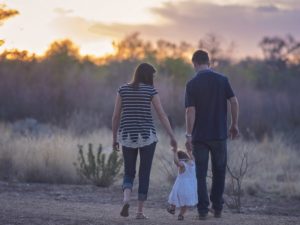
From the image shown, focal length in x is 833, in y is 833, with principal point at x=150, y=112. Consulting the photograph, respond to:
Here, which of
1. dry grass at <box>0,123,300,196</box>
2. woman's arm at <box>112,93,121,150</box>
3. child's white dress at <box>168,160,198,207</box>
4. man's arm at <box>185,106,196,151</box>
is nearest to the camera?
woman's arm at <box>112,93,121,150</box>

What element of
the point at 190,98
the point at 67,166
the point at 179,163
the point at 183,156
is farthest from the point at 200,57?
the point at 67,166

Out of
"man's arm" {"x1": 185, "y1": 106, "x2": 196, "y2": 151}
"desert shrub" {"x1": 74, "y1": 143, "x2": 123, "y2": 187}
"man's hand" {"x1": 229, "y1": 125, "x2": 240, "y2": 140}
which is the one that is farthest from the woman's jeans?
"desert shrub" {"x1": 74, "y1": 143, "x2": 123, "y2": 187}

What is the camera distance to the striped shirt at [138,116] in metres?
10.7

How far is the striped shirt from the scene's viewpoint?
10.7 m

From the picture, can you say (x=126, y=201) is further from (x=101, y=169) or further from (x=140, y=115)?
(x=101, y=169)

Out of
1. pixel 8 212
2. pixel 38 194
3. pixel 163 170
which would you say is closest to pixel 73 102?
pixel 163 170

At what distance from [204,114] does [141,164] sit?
1.10 metres

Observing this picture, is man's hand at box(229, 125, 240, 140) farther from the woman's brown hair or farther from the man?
the woman's brown hair

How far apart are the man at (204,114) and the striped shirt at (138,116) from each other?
647mm

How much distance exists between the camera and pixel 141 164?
10906 mm

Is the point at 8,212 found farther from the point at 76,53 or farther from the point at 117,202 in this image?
the point at 76,53

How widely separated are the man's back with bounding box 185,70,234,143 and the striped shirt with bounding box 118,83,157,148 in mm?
689

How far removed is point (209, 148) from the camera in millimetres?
11320

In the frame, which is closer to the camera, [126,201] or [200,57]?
[126,201]
